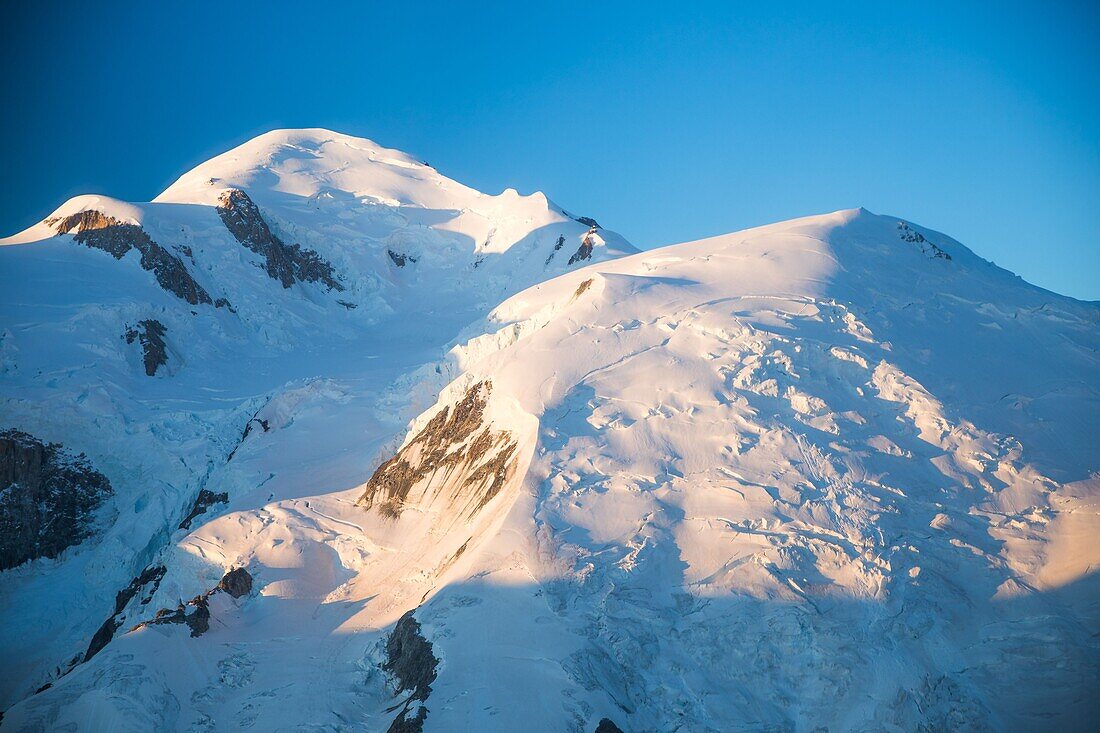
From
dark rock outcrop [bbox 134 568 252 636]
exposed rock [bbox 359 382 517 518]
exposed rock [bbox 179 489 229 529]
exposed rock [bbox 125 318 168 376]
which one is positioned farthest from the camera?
exposed rock [bbox 125 318 168 376]

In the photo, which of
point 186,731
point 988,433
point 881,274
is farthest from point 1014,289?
point 186,731

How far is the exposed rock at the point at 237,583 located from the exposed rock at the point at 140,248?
32164mm

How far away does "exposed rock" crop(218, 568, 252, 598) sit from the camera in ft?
92.2

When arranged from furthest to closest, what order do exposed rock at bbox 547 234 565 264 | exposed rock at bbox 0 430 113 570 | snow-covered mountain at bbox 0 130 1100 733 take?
exposed rock at bbox 547 234 565 264, exposed rock at bbox 0 430 113 570, snow-covered mountain at bbox 0 130 1100 733

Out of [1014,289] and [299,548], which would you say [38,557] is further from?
[1014,289]

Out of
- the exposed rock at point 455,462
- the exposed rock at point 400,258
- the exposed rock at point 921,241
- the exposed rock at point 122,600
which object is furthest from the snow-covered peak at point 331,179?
the exposed rock at point 455,462

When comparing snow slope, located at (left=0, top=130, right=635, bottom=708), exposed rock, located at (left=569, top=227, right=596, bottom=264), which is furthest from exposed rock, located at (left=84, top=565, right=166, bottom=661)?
exposed rock, located at (left=569, top=227, right=596, bottom=264)

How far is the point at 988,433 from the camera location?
2792 cm

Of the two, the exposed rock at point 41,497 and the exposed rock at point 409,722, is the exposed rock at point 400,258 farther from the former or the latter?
the exposed rock at point 409,722

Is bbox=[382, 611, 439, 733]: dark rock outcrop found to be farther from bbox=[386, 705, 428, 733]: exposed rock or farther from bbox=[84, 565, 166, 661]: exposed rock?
bbox=[84, 565, 166, 661]: exposed rock

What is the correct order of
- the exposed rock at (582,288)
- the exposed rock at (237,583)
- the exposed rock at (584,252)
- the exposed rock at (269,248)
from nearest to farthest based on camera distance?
the exposed rock at (237,583)
the exposed rock at (582,288)
the exposed rock at (269,248)
the exposed rock at (584,252)

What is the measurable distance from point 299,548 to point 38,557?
15.2 m

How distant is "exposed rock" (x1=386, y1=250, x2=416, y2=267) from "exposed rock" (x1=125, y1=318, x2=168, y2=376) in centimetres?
2501

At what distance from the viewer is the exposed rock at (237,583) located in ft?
92.2
